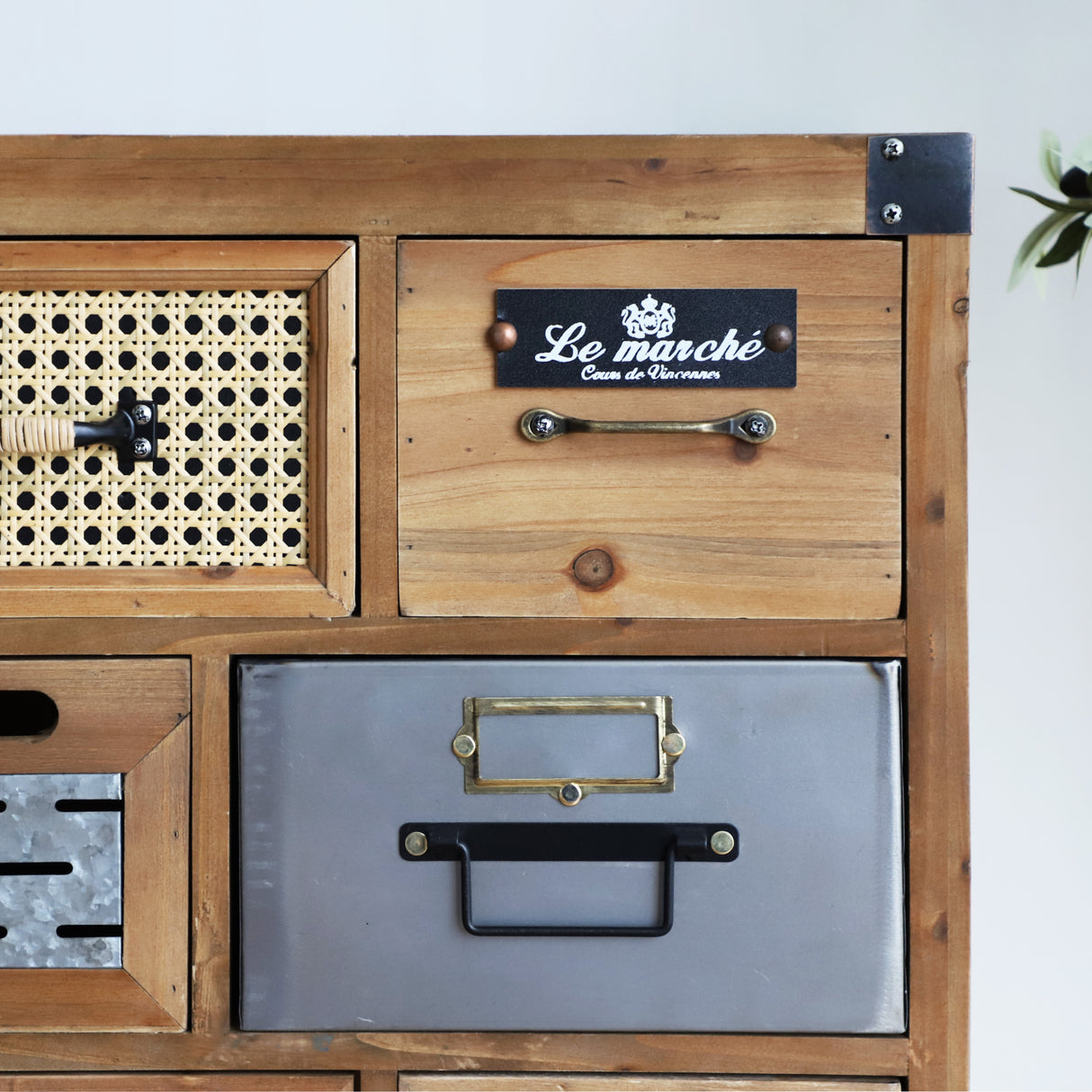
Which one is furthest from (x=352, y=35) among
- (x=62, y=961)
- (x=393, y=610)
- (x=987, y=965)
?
(x=987, y=965)

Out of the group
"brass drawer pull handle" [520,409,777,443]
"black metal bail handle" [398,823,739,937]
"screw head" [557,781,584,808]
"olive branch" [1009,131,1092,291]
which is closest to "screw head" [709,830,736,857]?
"black metal bail handle" [398,823,739,937]

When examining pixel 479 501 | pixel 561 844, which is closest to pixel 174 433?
pixel 479 501

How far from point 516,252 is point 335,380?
0.19 metres

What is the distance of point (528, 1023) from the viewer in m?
0.81

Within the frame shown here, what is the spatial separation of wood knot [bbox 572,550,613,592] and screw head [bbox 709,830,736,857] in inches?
9.4

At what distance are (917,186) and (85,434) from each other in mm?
752

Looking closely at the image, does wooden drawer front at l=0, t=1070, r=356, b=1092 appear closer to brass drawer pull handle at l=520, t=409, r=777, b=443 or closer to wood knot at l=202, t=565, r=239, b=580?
wood knot at l=202, t=565, r=239, b=580

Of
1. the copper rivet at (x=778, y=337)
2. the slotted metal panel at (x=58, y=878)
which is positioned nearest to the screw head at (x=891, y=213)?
the copper rivet at (x=778, y=337)

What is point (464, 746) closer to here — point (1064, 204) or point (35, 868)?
point (35, 868)

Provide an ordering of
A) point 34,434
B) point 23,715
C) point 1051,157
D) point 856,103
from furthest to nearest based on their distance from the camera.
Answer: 1. point 856,103
2. point 23,715
3. point 1051,157
4. point 34,434

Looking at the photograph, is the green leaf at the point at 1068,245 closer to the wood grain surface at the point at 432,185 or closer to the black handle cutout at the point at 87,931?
the wood grain surface at the point at 432,185

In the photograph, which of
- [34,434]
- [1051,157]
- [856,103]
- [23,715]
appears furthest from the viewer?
[856,103]

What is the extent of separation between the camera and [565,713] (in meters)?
0.81

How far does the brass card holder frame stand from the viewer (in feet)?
2.63
